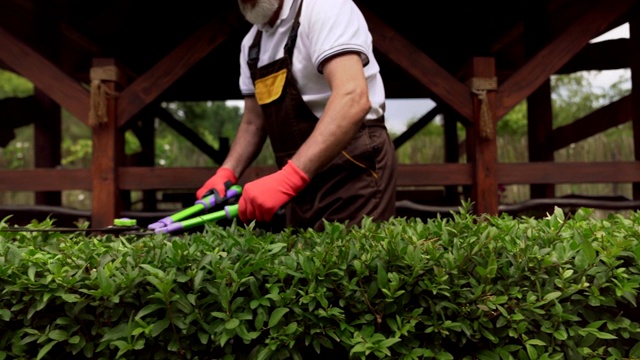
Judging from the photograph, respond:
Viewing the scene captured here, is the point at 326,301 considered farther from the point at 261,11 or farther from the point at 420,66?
the point at 420,66

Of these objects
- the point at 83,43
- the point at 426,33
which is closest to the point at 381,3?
the point at 426,33

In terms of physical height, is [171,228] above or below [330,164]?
below

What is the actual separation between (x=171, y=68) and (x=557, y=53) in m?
2.82

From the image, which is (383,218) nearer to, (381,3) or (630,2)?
(630,2)

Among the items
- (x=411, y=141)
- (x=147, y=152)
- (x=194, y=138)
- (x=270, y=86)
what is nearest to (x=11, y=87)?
(x=411, y=141)

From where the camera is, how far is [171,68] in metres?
4.41

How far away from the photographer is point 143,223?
20.2 ft

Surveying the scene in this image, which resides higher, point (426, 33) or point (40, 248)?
point (426, 33)

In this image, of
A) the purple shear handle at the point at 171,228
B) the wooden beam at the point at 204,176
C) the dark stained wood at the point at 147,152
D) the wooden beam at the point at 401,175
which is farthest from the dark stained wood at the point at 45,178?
the dark stained wood at the point at 147,152

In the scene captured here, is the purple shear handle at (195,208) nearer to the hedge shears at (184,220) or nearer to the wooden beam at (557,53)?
the hedge shears at (184,220)

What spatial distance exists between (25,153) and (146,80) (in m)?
18.2

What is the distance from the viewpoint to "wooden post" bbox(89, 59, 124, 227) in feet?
14.0

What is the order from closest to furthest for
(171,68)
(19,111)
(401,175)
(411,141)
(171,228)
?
1. (171,228)
2. (171,68)
3. (401,175)
4. (19,111)
5. (411,141)

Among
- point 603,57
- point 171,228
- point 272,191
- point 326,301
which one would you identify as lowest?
point 326,301
